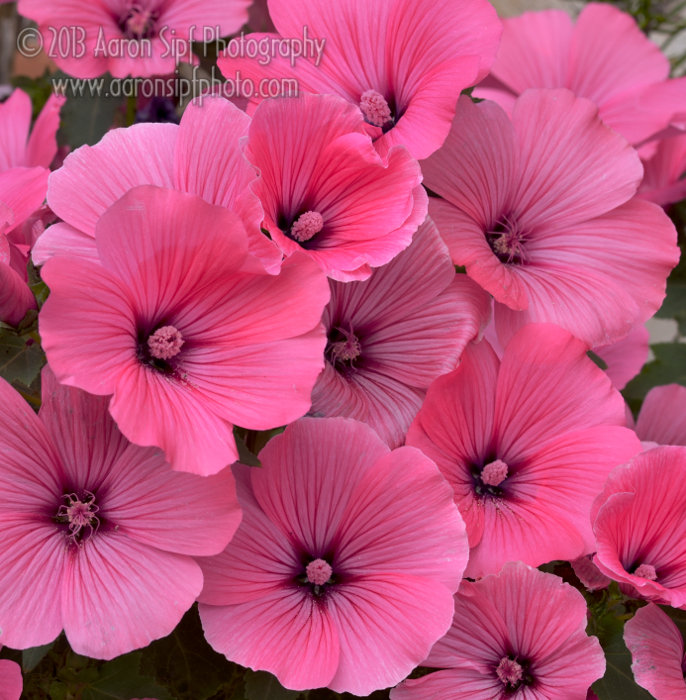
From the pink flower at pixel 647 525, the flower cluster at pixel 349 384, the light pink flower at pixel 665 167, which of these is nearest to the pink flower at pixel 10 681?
the flower cluster at pixel 349 384

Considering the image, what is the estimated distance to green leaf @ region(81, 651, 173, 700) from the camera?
22.5 inches

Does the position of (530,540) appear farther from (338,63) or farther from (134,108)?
(134,108)

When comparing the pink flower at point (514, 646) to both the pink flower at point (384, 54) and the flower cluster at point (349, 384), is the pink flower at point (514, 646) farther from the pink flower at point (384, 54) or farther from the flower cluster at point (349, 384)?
the pink flower at point (384, 54)

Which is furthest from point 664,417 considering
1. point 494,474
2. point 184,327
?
point 184,327

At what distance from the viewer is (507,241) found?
0.62 metres

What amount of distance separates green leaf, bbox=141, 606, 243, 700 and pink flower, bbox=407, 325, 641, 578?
19cm

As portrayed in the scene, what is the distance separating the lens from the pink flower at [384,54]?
56 centimetres

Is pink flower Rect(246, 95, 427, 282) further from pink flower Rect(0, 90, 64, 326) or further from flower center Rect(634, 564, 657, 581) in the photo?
flower center Rect(634, 564, 657, 581)

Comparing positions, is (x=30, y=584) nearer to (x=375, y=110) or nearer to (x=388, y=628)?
(x=388, y=628)

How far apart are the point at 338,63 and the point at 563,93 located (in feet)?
0.55

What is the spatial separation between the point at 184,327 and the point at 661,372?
2.15 ft

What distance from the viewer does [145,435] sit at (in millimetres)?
411

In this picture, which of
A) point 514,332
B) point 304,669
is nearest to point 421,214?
point 514,332

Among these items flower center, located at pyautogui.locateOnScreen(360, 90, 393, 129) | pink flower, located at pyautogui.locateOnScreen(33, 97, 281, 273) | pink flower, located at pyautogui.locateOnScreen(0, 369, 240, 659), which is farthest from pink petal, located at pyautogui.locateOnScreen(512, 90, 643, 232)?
pink flower, located at pyautogui.locateOnScreen(0, 369, 240, 659)
